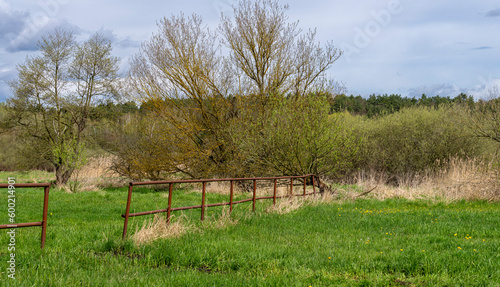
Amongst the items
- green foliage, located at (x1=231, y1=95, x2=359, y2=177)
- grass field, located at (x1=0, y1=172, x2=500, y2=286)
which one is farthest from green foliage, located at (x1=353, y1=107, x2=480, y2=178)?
grass field, located at (x1=0, y1=172, x2=500, y2=286)

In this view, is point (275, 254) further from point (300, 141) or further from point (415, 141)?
point (415, 141)

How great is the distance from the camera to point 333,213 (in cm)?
1116

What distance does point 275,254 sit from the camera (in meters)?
6.14

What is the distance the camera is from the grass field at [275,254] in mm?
4859

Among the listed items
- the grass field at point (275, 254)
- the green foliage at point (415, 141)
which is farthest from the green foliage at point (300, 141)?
the green foliage at point (415, 141)

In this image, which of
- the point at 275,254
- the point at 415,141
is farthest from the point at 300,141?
the point at 415,141

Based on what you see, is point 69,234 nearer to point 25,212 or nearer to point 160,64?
point 25,212

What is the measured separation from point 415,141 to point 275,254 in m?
22.6

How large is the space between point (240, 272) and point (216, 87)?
52.0 feet

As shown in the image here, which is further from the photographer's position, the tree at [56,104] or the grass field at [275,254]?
the tree at [56,104]

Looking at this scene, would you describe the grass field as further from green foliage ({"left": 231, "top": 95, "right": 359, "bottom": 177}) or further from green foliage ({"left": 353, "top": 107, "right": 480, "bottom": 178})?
green foliage ({"left": 353, "top": 107, "right": 480, "bottom": 178})

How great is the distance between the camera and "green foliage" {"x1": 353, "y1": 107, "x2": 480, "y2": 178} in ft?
79.0

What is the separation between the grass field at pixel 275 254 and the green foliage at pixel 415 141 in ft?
51.7

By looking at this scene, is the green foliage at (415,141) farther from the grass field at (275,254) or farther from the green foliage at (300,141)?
the grass field at (275,254)
